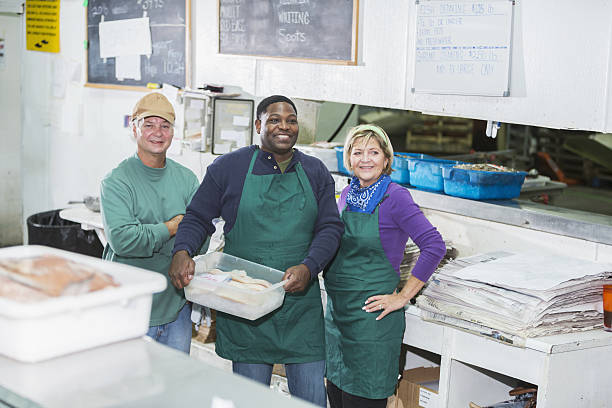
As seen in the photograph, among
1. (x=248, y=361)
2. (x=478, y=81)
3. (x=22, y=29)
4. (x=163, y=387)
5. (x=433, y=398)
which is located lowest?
(x=433, y=398)

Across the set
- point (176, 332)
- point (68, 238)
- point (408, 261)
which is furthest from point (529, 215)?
point (68, 238)

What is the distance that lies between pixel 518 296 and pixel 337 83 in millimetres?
1712

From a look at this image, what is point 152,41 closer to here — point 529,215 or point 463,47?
point 463,47

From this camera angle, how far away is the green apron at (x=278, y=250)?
2832 millimetres

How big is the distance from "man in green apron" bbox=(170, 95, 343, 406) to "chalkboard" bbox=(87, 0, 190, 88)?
2189 millimetres

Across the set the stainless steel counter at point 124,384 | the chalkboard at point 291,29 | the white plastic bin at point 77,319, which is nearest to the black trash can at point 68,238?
the chalkboard at point 291,29

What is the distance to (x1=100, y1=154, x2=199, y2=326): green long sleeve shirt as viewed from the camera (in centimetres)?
283

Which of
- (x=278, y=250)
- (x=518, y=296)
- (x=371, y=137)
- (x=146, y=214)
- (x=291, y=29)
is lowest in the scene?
(x=518, y=296)

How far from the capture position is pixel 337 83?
4.00m

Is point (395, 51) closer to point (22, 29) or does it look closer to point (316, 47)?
point (316, 47)

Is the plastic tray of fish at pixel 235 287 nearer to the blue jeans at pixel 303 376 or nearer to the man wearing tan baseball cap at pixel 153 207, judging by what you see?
the man wearing tan baseball cap at pixel 153 207

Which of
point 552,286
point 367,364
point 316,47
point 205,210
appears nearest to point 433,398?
point 367,364

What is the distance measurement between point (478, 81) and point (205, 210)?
4.53 feet

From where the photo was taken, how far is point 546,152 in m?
10.4
